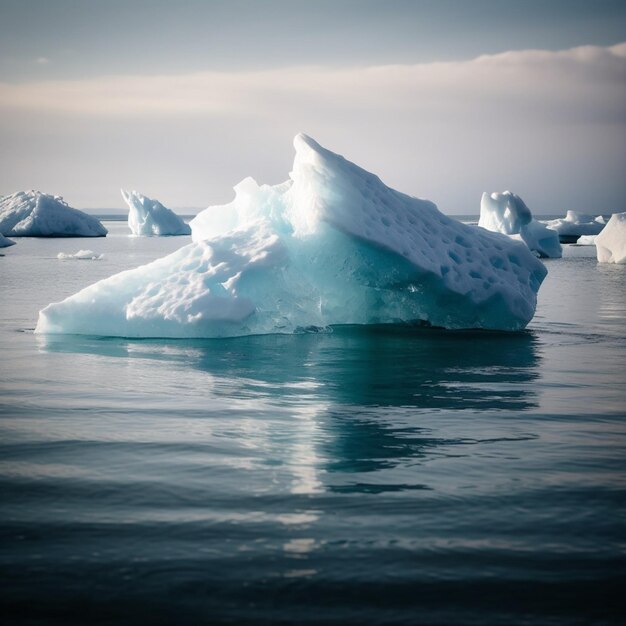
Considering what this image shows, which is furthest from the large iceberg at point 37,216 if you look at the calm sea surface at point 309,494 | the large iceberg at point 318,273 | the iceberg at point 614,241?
the calm sea surface at point 309,494

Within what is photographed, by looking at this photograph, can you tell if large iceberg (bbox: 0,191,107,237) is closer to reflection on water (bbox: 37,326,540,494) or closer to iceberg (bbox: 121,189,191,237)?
iceberg (bbox: 121,189,191,237)

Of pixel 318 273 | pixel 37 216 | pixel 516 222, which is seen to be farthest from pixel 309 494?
pixel 37 216

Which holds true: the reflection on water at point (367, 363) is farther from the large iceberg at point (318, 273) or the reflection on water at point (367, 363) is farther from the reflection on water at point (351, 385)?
the large iceberg at point (318, 273)

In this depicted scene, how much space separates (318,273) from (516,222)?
26757 mm

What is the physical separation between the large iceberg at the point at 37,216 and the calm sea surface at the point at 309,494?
171 feet

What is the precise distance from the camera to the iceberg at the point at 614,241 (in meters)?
32.0

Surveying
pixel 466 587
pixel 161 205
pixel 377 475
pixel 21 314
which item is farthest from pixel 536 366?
pixel 161 205

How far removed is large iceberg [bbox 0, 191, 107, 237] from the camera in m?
57.7

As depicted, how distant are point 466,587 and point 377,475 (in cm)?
143

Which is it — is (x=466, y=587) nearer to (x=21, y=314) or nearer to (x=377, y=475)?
(x=377, y=475)

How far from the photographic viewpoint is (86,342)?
10.2 meters

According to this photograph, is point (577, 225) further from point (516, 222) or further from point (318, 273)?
point (318, 273)

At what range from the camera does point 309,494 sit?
418 cm

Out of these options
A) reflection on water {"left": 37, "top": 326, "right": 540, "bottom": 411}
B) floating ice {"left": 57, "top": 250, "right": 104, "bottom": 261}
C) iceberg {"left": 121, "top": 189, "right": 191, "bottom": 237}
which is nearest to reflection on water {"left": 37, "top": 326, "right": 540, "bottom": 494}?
reflection on water {"left": 37, "top": 326, "right": 540, "bottom": 411}
